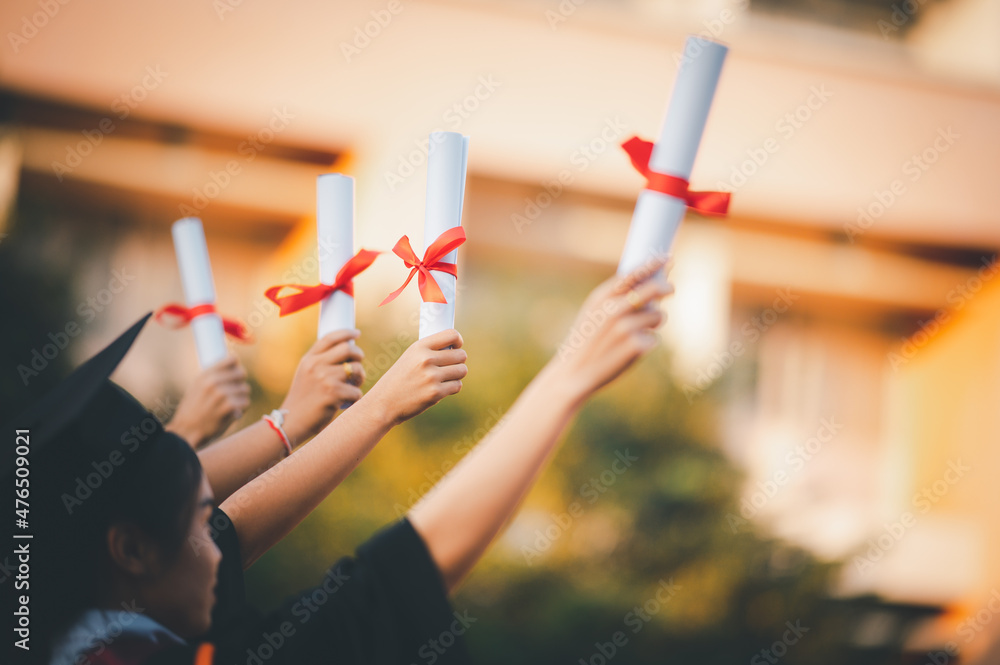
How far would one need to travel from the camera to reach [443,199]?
105cm

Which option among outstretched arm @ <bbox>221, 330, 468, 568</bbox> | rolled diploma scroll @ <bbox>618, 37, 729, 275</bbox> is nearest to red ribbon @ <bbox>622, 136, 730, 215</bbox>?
rolled diploma scroll @ <bbox>618, 37, 729, 275</bbox>

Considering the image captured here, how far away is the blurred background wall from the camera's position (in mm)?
4391

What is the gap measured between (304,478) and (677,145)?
2.15 feet

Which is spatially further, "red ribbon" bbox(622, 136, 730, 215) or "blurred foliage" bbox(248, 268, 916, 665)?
"blurred foliage" bbox(248, 268, 916, 665)

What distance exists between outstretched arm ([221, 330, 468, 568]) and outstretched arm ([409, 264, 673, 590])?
10cm

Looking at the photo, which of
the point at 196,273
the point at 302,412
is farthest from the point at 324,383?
the point at 196,273

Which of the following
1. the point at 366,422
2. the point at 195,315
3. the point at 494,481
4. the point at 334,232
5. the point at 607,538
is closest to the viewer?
the point at 494,481

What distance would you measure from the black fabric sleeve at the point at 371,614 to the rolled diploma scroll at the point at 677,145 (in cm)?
45

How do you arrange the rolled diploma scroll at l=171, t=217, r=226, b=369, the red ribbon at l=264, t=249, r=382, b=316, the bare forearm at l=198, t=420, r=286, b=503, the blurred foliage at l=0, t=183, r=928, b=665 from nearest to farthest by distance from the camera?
the red ribbon at l=264, t=249, r=382, b=316 < the bare forearm at l=198, t=420, r=286, b=503 < the rolled diploma scroll at l=171, t=217, r=226, b=369 < the blurred foliage at l=0, t=183, r=928, b=665

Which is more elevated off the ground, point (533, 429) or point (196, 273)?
point (196, 273)

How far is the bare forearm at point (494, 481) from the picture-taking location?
2.96 ft

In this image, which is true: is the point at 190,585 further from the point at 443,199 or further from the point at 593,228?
the point at 593,228

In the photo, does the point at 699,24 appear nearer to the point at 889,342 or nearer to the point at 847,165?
the point at 847,165

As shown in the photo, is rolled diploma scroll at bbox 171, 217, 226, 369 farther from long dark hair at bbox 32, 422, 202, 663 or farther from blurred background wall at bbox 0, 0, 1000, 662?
blurred background wall at bbox 0, 0, 1000, 662
